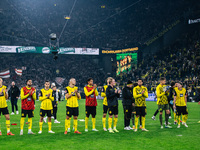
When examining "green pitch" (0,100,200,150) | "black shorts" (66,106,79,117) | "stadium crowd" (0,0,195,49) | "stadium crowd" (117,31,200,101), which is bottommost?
"green pitch" (0,100,200,150)

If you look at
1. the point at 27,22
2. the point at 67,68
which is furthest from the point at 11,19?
the point at 67,68

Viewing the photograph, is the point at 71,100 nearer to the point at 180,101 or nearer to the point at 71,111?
the point at 71,111

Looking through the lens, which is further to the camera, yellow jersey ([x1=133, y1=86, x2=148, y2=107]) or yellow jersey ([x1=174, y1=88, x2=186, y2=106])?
yellow jersey ([x1=174, y1=88, x2=186, y2=106])

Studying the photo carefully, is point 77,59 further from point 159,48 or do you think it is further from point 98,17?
point 159,48

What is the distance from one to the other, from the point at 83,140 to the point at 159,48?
37.1 metres

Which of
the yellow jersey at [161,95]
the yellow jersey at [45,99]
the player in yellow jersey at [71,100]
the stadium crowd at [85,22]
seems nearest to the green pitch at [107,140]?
the player in yellow jersey at [71,100]

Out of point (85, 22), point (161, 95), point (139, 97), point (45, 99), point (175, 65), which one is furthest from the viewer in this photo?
point (85, 22)

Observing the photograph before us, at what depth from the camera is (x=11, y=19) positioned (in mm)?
54531

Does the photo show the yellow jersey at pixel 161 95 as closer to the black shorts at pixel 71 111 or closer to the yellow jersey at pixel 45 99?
the black shorts at pixel 71 111

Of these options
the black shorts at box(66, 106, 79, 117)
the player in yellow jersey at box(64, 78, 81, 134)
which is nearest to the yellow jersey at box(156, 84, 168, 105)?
the player in yellow jersey at box(64, 78, 81, 134)

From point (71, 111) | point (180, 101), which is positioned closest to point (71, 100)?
point (71, 111)

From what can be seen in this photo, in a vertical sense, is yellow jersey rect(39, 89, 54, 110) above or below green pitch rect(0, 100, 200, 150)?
above

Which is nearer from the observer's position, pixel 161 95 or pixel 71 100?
pixel 71 100

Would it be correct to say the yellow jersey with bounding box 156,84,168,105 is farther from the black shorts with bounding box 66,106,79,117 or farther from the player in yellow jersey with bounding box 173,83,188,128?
the black shorts with bounding box 66,106,79,117
